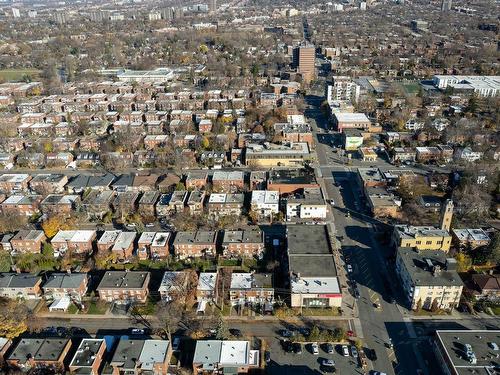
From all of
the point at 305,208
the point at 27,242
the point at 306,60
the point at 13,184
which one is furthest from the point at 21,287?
the point at 306,60

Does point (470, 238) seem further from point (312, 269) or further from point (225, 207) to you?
point (225, 207)

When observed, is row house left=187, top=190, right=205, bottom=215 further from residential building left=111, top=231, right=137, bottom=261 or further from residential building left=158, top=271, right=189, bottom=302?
residential building left=158, top=271, right=189, bottom=302

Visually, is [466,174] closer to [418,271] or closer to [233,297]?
[418,271]

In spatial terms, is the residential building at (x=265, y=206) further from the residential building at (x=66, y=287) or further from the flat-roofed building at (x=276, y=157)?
the residential building at (x=66, y=287)

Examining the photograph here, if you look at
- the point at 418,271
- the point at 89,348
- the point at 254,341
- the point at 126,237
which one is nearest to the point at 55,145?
the point at 126,237

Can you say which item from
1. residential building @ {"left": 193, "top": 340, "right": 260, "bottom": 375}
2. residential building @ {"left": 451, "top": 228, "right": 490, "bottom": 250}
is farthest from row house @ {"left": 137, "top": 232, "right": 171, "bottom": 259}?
residential building @ {"left": 451, "top": 228, "right": 490, "bottom": 250}

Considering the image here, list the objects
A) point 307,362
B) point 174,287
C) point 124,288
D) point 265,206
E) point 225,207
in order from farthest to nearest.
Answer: point 225,207 < point 265,206 < point 174,287 < point 124,288 < point 307,362

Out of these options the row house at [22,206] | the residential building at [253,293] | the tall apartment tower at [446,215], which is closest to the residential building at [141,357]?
the residential building at [253,293]
